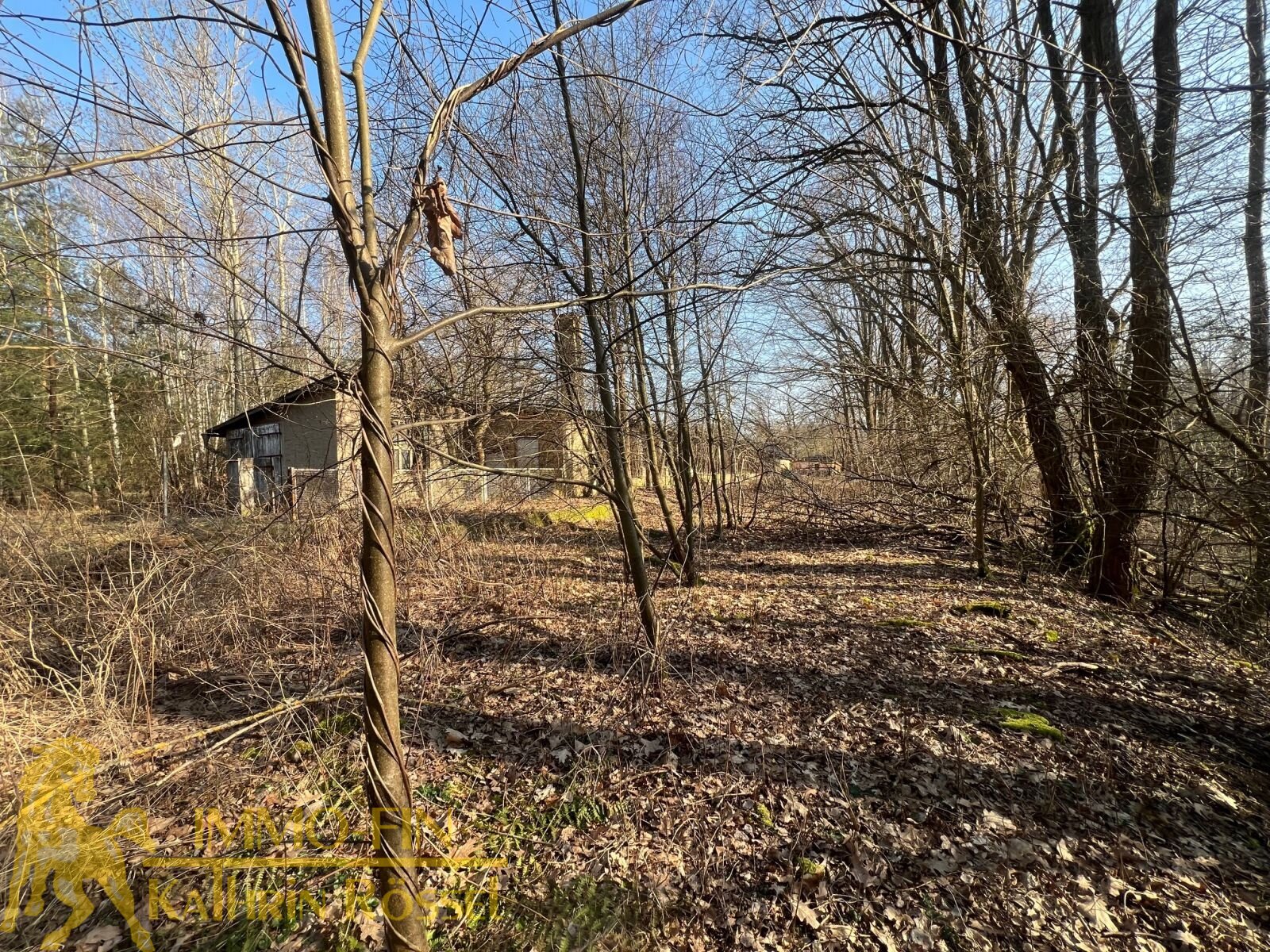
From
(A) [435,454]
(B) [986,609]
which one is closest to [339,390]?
(A) [435,454]

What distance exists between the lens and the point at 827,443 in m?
12.3

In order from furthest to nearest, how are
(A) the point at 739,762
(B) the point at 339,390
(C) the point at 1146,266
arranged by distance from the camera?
(C) the point at 1146,266, (A) the point at 739,762, (B) the point at 339,390

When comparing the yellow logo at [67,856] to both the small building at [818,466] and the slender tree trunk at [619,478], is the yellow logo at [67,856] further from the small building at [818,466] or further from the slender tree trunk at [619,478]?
the small building at [818,466]

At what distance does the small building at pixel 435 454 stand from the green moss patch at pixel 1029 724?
3.35m

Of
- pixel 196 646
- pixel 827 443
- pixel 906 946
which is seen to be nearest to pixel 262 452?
pixel 196 646

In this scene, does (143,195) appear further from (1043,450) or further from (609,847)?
(1043,450)

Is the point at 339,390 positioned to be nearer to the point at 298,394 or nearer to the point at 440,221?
the point at 440,221

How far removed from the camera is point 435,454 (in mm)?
1839

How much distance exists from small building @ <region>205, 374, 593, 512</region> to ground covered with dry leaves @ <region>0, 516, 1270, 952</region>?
0.63 m

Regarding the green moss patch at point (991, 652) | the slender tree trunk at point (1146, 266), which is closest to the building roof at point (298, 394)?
the green moss patch at point (991, 652)

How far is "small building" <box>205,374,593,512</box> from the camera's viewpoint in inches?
70.4

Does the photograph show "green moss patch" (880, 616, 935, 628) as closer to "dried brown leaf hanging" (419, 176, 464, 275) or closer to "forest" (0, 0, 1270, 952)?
"forest" (0, 0, 1270, 952)

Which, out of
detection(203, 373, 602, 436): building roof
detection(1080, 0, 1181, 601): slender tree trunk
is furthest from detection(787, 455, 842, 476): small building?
detection(203, 373, 602, 436): building roof

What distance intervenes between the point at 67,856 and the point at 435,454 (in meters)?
2.55
